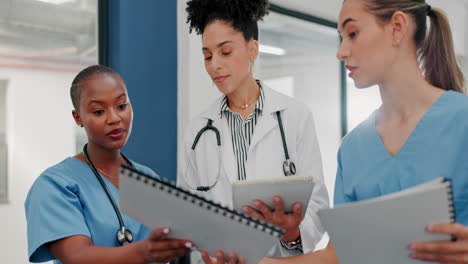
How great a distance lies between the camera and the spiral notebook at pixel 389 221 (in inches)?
30.0

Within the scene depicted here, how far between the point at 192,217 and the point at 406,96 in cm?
51

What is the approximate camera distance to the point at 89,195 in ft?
4.10

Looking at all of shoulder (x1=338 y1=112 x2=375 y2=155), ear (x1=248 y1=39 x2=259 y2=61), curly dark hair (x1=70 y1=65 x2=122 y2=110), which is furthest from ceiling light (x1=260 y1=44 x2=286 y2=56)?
shoulder (x1=338 y1=112 x2=375 y2=155)

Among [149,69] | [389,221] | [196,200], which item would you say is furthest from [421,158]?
[149,69]

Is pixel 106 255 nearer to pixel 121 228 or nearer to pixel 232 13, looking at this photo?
pixel 121 228

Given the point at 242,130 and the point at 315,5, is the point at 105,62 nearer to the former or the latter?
the point at 242,130

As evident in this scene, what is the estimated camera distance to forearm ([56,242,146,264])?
3.47ft

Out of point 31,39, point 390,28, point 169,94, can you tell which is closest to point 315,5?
point 169,94

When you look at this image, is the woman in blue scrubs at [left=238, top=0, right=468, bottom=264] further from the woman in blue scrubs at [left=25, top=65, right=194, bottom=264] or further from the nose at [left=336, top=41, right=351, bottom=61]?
the woman in blue scrubs at [left=25, top=65, right=194, bottom=264]

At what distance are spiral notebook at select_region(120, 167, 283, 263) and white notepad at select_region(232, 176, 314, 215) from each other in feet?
0.65

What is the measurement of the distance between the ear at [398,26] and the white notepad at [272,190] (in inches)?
13.5

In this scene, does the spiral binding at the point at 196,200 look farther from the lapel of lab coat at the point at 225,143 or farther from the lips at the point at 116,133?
the lapel of lab coat at the point at 225,143

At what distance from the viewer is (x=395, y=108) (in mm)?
1059

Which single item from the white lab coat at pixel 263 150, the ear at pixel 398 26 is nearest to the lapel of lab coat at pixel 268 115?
the white lab coat at pixel 263 150
